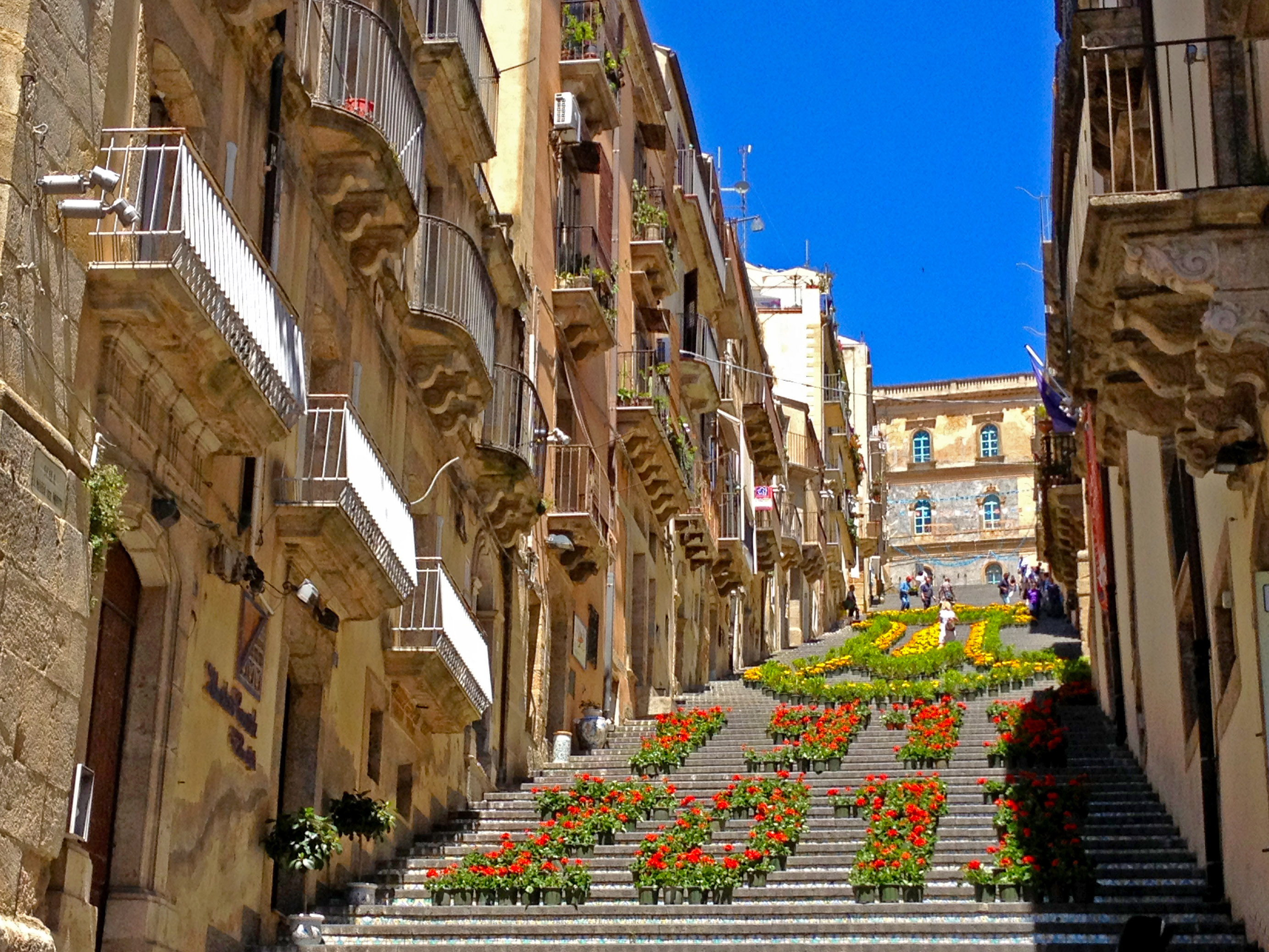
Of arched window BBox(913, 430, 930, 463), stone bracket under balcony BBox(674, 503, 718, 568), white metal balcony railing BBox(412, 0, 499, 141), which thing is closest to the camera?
white metal balcony railing BBox(412, 0, 499, 141)

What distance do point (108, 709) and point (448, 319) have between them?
7.41 meters

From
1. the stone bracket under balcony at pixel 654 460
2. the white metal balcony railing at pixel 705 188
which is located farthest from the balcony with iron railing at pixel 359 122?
the white metal balcony railing at pixel 705 188

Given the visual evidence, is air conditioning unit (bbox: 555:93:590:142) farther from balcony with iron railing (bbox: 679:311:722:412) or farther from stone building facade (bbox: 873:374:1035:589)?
stone building facade (bbox: 873:374:1035:589)

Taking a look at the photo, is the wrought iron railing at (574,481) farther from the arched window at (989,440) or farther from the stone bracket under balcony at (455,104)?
the arched window at (989,440)

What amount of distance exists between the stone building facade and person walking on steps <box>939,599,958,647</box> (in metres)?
33.7

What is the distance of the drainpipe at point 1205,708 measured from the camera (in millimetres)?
15344

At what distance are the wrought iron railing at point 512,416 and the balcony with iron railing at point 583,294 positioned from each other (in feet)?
11.8

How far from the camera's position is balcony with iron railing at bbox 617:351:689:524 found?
30.6 m

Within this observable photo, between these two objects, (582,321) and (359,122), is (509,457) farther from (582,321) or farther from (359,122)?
(359,122)

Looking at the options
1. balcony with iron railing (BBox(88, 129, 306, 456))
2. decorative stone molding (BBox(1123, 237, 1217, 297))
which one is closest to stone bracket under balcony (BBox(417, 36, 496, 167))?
balcony with iron railing (BBox(88, 129, 306, 456))

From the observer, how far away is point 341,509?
14578mm

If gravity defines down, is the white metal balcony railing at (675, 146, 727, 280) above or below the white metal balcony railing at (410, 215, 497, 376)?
above

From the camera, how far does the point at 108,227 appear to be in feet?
36.2

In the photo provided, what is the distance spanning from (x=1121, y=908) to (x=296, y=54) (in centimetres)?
939
